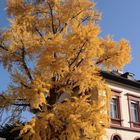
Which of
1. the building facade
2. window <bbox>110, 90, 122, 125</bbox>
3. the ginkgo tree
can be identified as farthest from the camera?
window <bbox>110, 90, 122, 125</bbox>

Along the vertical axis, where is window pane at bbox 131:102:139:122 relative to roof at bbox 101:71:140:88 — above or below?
below

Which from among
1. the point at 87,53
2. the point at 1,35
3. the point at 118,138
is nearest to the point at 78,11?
the point at 87,53

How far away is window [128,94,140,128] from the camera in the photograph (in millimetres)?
26862

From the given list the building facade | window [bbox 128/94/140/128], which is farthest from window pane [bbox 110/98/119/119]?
window [bbox 128/94/140/128]

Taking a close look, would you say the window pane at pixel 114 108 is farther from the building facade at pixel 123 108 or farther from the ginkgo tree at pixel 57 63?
the ginkgo tree at pixel 57 63

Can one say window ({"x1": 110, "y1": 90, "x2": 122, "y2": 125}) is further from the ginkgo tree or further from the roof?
the ginkgo tree

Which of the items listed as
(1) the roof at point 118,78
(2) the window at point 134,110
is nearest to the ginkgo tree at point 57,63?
(1) the roof at point 118,78

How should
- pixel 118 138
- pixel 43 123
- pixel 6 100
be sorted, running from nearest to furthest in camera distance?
pixel 43 123 < pixel 6 100 < pixel 118 138

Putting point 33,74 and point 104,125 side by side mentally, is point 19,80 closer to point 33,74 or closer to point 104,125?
point 33,74

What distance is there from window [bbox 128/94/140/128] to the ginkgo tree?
932 cm

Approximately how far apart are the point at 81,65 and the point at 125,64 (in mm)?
2587

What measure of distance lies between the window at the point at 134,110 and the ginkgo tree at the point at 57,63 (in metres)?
9.32

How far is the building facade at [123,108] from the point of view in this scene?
2535 cm

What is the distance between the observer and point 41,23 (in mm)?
19109
